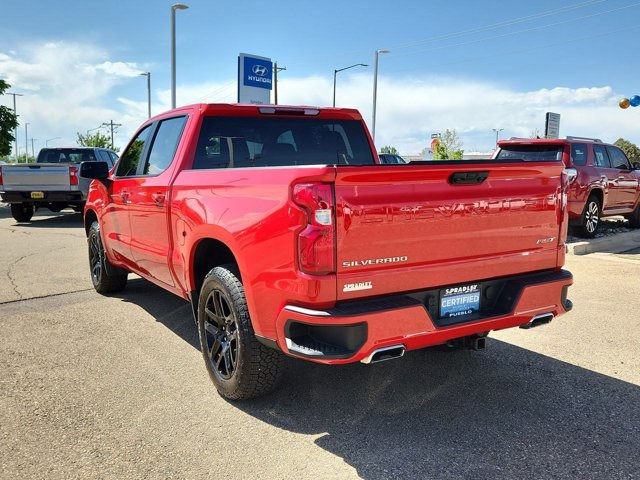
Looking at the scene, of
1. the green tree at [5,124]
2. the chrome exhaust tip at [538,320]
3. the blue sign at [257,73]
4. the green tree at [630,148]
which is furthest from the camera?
the green tree at [630,148]

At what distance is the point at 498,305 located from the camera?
11.0 feet

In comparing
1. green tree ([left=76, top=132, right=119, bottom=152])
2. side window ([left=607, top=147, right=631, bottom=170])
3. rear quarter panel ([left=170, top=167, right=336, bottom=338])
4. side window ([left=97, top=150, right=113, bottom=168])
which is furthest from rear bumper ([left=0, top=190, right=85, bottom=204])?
green tree ([left=76, top=132, right=119, bottom=152])

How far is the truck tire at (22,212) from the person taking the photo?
48.2 feet

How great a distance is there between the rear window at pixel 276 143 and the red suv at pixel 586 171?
6156 millimetres

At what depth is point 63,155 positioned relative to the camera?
16422 mm

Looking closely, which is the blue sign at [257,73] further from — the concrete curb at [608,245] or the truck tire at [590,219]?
the concrete curb at [608,245]

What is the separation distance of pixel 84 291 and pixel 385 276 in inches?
189

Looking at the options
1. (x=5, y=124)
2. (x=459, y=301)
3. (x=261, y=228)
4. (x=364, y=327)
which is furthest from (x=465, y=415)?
(x=5, y=124)

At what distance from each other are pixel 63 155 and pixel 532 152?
12.9m

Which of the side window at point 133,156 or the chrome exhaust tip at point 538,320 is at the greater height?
the side window at point 133,156

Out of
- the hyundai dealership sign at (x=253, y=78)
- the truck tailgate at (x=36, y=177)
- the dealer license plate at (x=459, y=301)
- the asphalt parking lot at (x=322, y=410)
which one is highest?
the hyundai dealership sign at (x=253, y=78)

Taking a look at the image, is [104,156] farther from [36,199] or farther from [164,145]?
[164,145]

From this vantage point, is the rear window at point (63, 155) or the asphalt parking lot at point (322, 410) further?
the rear window at point (63, 155)

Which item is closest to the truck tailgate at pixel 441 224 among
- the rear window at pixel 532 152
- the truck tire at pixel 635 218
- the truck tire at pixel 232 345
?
the truck tire at pixel 232 345
